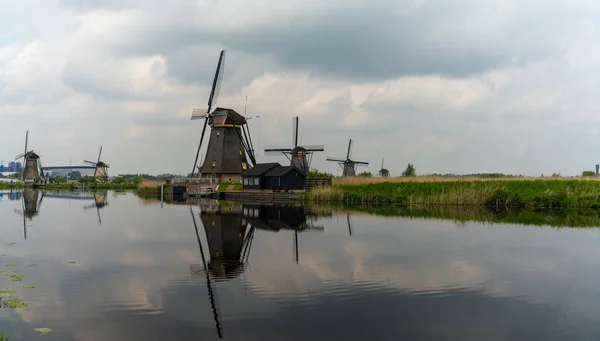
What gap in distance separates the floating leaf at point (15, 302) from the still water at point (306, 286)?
0.34ft

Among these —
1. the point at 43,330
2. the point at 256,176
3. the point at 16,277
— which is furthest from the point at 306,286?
the point at 256,176

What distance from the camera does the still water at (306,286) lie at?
6.81 meters

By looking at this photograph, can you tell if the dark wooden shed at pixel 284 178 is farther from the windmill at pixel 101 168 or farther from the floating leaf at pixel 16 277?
the windmill at pixel 101 168

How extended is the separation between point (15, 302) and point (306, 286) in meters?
5.13

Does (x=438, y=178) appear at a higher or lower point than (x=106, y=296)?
higher

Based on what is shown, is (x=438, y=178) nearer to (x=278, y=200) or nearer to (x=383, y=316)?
(x=278, y=200)

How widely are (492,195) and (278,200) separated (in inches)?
675

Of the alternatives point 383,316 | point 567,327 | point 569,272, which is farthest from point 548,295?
point 383,316

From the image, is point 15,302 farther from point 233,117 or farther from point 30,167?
point 30,167

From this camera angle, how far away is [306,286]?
9281mm

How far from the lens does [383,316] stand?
730cm

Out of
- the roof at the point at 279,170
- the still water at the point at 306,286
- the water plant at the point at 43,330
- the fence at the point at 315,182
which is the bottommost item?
the water plant at the point at 43,330

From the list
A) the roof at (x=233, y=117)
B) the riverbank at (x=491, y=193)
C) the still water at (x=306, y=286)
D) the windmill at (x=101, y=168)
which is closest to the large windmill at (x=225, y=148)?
the roof at (x=233, y=117)

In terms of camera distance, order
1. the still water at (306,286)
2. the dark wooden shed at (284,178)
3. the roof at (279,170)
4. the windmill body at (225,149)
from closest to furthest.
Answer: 1. the still water at (306,286)
2. the roof at (279,170)
3. the dark wooden shed at (284,178)
4. the windmill body at (225,149)
